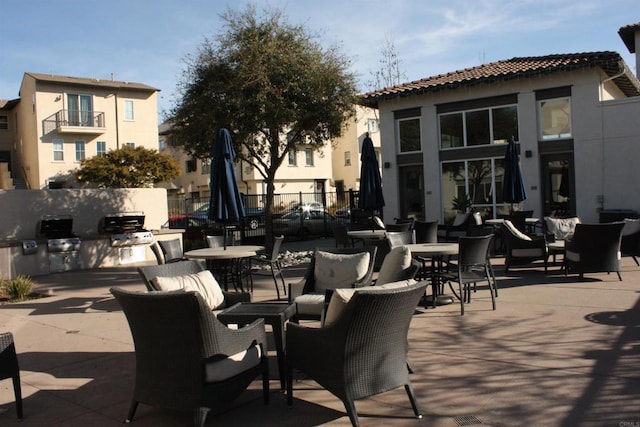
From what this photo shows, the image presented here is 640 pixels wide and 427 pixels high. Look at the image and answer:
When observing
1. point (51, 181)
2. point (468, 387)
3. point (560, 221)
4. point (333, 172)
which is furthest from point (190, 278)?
point (333, 172)

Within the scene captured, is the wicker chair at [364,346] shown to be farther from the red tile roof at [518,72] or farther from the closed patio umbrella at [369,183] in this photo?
the red tile roof at [518,72]

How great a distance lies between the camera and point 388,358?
379 cm

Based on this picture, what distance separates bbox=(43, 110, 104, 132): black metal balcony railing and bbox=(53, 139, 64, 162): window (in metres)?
0.90

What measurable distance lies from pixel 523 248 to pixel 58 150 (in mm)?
33742

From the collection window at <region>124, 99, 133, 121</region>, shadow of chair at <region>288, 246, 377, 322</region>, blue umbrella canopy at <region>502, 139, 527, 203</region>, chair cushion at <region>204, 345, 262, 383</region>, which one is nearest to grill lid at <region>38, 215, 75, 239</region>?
shadow of chair at <region>288, 246, 377, 322</region>

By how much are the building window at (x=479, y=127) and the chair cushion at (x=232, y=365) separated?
13.4 metres

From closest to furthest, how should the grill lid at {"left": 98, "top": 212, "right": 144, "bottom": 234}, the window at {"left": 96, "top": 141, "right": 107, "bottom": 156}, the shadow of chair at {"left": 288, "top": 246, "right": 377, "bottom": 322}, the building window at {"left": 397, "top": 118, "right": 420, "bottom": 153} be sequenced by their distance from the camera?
the shadow of chair at {"left": 288, "top": 246, "right": 377, "bottom": 322} → the grill lid at {"left": 98, "top": 212, "right": 144, "bottom": 234} → the building window at {"left": 397, "top": 118, "right": 420, "bottom": 153} → the window at {"left": 96, "top": 141, "right": 107, "bottom": 156}

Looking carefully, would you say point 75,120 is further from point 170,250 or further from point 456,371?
point 456,371

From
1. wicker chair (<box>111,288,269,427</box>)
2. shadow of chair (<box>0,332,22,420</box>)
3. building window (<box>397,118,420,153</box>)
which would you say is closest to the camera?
wicker chair (<box>111,288,269,427</box>)

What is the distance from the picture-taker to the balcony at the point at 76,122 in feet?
116

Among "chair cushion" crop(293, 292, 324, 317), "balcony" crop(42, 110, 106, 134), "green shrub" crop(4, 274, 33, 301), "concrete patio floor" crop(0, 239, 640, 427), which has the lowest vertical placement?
"concrete patio floor" crop(0, 239, 640, 427)

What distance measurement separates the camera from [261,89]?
12.2 meters

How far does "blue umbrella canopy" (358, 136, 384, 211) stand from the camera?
37.2ft

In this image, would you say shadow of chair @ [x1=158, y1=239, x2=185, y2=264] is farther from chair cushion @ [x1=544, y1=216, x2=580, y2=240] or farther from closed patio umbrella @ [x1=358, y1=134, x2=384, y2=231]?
chair cushion @ [x1=544, y1=216, x2=580, y2=240]
